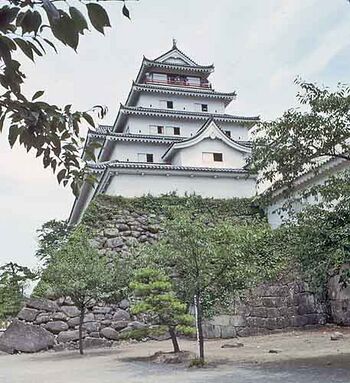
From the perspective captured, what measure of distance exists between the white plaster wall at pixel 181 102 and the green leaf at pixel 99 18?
94.8ft

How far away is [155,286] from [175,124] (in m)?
20.9

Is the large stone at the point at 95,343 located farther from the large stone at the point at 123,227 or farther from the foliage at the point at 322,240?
the foliage at the point at 322,240

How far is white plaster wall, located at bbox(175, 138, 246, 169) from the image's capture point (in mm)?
25156

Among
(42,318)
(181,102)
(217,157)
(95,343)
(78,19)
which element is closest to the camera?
(78,19)

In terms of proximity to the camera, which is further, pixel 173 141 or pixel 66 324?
pixel 173 141

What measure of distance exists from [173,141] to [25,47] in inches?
1031

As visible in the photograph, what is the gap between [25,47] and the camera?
4.43ft

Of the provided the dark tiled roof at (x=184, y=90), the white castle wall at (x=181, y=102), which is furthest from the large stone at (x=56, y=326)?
the dark tiled roof at (x=184, y=90)

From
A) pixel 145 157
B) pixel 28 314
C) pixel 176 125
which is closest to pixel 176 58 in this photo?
pixel 176 125

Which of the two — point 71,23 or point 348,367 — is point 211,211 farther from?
point 71,23

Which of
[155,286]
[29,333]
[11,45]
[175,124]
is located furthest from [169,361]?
[175,124]

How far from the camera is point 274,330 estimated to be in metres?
15.0

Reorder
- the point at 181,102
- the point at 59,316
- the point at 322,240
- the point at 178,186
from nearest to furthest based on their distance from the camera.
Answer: the point at 322,240, the point at 59,316, the point at 178,186, the point at 181,102

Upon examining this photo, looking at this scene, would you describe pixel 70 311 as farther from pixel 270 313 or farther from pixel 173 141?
pixel 173 141
